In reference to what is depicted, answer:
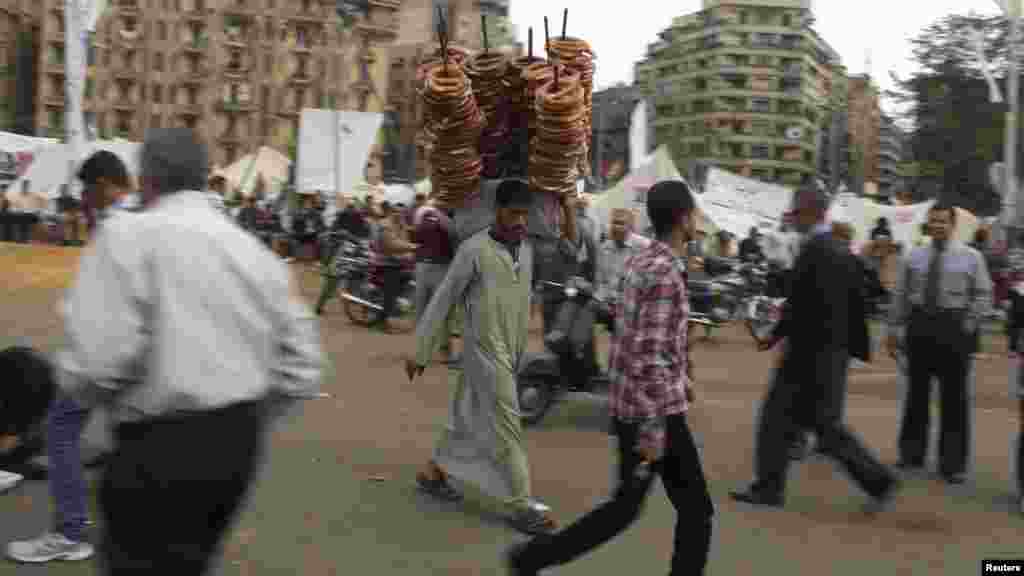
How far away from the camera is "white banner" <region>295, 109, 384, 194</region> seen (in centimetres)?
2633

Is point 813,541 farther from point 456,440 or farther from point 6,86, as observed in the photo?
point 6,86

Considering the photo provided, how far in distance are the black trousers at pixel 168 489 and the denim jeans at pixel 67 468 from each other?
1.94 meters

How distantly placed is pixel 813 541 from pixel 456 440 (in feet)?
6.10

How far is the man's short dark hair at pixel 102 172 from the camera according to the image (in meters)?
4.48

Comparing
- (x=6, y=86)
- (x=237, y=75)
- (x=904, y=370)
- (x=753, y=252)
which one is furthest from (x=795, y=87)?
(x=904, y=370)

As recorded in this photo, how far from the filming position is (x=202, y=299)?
2.74 m

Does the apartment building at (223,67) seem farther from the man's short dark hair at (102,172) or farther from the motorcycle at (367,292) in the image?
the man's short dark hair at (102,172)

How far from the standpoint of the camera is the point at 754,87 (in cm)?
13500

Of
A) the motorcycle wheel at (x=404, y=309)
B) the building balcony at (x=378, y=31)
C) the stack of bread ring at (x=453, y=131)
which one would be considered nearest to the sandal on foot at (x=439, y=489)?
the stack of bread ring at (x=453, y=131)

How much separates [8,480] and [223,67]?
88.5 meters

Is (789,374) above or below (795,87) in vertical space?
below

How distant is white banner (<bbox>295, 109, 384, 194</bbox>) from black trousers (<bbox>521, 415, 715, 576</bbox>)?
22.6m

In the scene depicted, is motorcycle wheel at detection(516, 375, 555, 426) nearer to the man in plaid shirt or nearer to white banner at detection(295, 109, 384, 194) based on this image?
the man in plaid shirt

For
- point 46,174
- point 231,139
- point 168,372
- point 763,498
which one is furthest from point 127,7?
point 168,372
